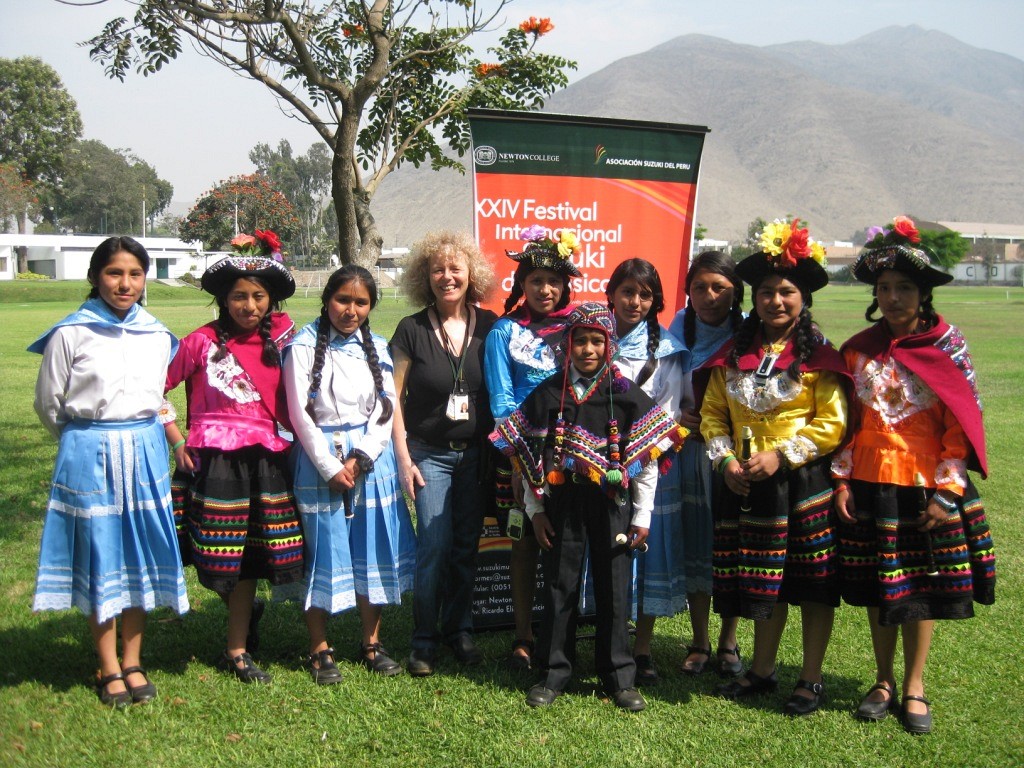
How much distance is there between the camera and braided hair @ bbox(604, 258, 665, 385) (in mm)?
4332

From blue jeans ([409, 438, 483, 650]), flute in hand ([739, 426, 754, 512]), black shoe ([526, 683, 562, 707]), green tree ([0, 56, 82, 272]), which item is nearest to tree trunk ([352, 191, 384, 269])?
blue jeans ([409, 438, 483, 650])

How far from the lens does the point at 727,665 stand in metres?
4.57

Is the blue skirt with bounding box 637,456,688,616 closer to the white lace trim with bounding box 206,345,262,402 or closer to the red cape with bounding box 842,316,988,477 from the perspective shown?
the red cape with bounding box 842,316,988,477

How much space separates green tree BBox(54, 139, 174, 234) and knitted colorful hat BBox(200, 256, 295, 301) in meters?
94.4

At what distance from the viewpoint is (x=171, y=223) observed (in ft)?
326

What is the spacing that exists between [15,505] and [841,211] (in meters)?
178

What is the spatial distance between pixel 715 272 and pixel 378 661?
2.49 metres

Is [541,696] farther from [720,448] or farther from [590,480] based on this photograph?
[720,448]

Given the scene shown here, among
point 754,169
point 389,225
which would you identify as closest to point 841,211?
point 754,169

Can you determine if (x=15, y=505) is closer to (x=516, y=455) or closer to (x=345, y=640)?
(x=345, y=640)

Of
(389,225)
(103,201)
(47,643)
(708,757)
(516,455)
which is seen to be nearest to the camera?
(708,757)

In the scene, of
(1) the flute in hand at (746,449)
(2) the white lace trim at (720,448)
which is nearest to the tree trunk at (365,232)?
(2) the white lace trim at (720,448)

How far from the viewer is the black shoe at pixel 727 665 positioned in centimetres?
456

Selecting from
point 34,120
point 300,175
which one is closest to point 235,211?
point 34,120
